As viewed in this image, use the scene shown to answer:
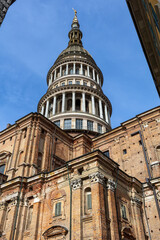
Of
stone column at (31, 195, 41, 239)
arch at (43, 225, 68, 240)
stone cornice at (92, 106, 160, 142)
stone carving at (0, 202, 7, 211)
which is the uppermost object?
stone cornice at (92, 106, 160, 142)

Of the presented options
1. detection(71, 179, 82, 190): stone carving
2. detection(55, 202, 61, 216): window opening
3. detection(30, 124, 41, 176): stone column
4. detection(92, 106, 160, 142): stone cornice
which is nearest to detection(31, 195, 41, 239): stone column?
detection(55, 202, 61, 216): window opening

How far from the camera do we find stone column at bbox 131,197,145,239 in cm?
2188

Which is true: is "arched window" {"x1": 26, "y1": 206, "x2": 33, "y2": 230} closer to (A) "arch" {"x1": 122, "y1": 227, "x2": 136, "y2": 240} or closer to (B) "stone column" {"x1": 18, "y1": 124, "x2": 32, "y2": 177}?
(B) "stone column" {"x1": 18, "y1": 124, "x2": 32, "y2": 177}

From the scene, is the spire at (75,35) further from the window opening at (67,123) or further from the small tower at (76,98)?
the window opening at (67,123)

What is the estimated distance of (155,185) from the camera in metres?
24.5

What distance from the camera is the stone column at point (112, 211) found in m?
18.6

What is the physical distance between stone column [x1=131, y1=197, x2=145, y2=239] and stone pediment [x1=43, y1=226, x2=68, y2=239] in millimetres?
6950

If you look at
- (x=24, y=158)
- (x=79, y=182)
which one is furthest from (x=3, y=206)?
(x=79, y=182)

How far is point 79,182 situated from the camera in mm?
20797

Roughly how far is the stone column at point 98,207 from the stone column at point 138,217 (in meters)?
5.52

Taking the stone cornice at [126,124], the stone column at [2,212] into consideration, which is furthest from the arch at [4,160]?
the stone cornice at [126,124]

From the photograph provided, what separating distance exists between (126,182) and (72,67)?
36129 mm

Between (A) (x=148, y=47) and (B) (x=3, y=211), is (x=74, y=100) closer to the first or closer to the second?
(B) (x=3, y=211)

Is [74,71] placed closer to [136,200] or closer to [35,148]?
[35,148]
